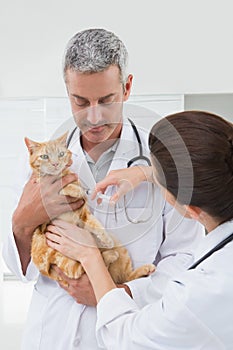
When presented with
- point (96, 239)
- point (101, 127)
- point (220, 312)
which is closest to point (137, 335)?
point (220, 312)

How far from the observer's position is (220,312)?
Result: 3.18 feet

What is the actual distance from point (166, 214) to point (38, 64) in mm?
1465

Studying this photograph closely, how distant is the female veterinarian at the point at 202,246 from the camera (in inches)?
38.3

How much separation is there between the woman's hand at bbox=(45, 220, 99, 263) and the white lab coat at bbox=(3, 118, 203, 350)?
0.06 meters

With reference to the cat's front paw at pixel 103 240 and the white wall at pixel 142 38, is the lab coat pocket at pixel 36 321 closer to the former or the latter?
the cat's front paw at pixel 103 240

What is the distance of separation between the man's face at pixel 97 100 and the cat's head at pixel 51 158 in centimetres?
6

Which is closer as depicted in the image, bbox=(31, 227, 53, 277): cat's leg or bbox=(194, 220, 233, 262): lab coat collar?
bbox=(194, 220, 233, 262): lab coat collar

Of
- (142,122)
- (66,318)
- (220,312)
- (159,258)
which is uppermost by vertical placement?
(142,122)

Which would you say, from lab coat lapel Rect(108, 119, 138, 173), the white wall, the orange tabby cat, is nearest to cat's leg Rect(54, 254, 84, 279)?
the orange tabby cat

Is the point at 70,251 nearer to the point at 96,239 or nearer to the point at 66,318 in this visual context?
the point at 96,239

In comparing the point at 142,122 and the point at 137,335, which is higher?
the point at 142,122

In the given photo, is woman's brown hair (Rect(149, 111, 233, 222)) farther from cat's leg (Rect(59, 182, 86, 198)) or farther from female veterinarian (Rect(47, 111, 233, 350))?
cat's leg (Rect(59, 182, 86, 198))

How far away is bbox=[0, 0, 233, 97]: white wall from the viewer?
244 cm

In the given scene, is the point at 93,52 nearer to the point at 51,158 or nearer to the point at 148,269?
the point at 51,158
